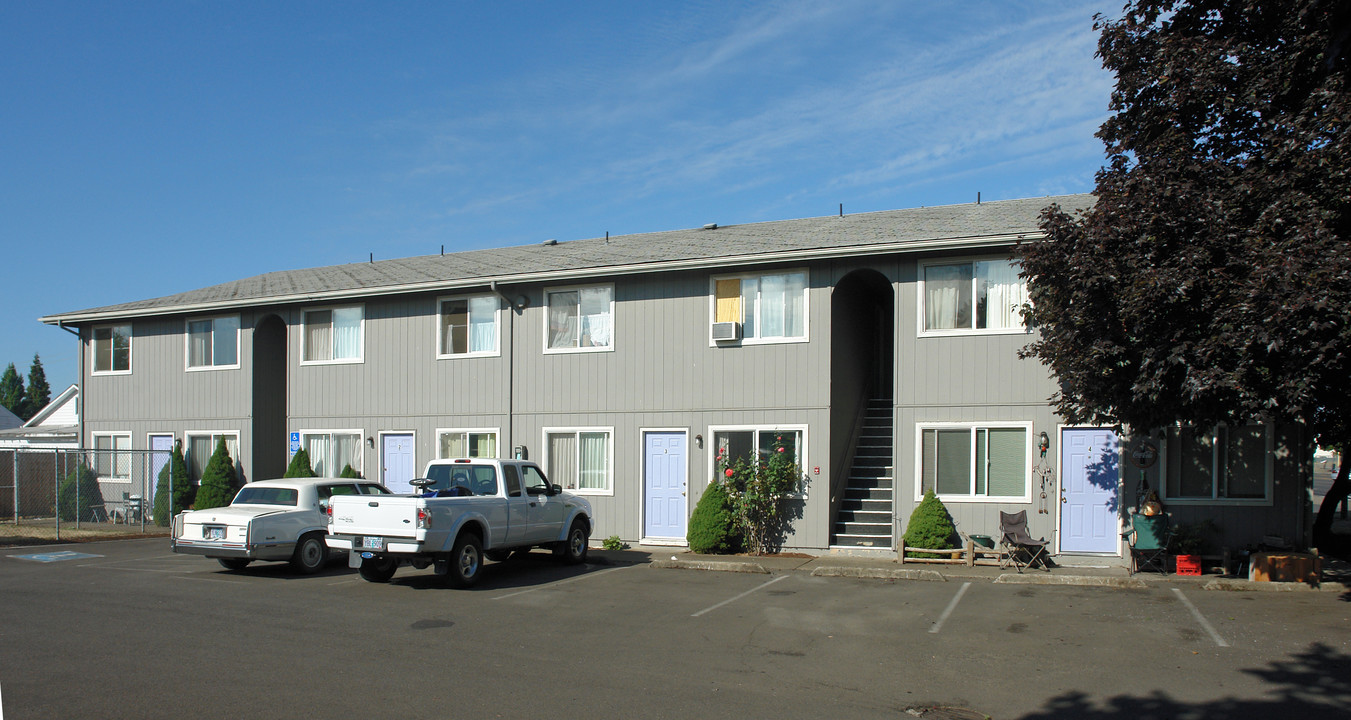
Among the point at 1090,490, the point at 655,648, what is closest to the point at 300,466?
the point at 655,648

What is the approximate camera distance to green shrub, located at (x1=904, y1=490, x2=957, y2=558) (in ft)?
48.9

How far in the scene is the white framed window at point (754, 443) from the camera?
16.7 m

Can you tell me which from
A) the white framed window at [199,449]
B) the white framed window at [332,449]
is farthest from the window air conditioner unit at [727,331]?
the white framed window at [199,449]

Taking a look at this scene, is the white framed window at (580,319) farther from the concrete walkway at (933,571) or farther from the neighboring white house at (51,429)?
the neighboring white house at (51,429)

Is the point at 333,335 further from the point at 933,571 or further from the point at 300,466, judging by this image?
the point at 933,571

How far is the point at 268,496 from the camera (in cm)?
1455

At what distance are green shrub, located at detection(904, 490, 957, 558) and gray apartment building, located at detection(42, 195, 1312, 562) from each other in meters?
0.54

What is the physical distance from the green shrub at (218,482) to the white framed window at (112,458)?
3391 mm

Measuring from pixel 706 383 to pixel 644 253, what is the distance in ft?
10.7

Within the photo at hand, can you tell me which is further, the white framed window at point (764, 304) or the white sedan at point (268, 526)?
the white framed window at point (764, 304)

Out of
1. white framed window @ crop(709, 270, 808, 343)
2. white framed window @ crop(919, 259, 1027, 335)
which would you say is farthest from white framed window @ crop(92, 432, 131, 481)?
white framed window @ crop(919, 259, 1027, 335)

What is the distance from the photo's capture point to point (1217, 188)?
408 inches

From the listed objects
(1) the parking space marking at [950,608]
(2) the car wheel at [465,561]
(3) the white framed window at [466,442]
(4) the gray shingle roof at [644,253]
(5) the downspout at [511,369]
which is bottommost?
(1) the parking space marking at [950,608]

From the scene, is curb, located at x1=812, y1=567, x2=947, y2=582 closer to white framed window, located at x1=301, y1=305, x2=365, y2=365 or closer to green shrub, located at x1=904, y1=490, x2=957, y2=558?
green shrub, located at x1=904, y1=490, x2=957, y2=558
